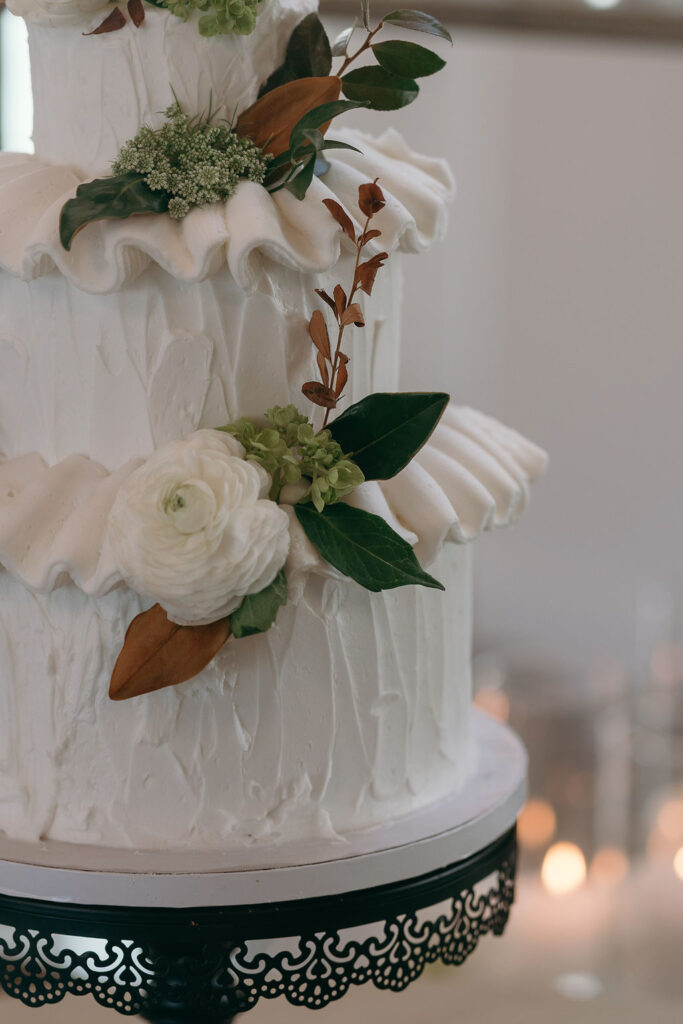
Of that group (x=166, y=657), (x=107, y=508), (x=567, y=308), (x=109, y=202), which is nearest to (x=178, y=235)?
(x=109, y=202)

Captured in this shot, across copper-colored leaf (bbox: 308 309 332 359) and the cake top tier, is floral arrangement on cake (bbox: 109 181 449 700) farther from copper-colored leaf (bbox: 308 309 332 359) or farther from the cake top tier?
the cake top tier

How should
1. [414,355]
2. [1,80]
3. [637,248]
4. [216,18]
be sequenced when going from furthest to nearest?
[414,355], [637,248], [1,80], [216,18]

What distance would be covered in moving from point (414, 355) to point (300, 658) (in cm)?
264

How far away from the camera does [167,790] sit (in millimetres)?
1131

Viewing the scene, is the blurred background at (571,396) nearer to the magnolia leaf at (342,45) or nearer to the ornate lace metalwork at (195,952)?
the ornate lace metalwork at (195,952)

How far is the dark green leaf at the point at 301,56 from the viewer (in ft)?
3.76

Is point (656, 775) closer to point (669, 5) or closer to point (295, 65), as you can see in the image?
point (669, 5)

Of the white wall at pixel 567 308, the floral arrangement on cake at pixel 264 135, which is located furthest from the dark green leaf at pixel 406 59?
the white wall at pixel 567 308

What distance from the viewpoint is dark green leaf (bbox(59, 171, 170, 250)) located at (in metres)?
1.02

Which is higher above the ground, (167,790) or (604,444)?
(167,790)

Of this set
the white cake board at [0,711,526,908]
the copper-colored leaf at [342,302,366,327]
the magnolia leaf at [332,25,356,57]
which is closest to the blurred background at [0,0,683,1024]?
the white cake board at [0,711,526,908]

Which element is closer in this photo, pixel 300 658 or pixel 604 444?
pixel 300 658

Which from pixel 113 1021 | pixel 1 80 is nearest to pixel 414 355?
pixel 1 80

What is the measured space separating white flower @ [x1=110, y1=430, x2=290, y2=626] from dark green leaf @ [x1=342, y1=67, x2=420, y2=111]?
0.40 metres
